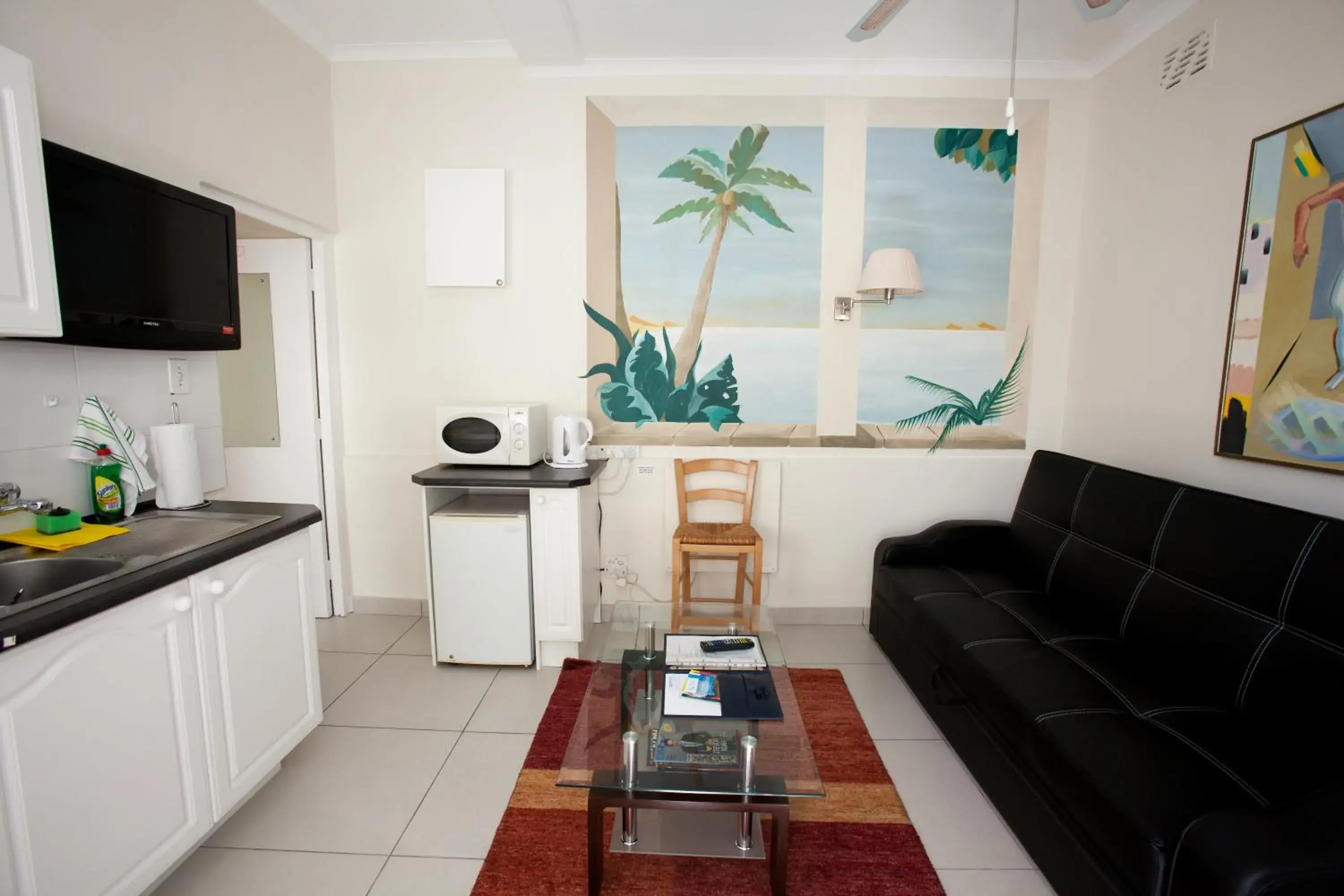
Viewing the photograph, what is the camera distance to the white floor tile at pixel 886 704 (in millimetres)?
2301

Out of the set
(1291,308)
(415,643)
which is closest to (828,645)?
(415,643)

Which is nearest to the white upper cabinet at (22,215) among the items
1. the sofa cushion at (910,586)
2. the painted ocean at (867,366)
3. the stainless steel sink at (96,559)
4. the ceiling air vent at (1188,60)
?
the stainless steel sink at (96,559)

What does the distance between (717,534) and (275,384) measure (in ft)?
7.76

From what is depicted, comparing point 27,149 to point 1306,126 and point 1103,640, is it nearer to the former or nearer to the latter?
point 1103,640

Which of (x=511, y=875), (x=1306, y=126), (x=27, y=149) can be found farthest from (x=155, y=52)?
(x=1306, y=126)

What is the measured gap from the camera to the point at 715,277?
3074 millimetres

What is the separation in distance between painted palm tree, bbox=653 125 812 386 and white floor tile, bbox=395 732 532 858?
2300 millimetres

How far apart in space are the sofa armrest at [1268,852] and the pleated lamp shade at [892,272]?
7.41 feet

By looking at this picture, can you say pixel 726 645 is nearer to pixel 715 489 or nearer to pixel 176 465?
pixel 715 489

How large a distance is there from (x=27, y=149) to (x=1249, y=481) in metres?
3.61

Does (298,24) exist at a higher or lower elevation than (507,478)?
higher

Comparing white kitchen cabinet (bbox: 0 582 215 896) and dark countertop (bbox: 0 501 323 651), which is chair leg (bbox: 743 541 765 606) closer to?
dark countertop (bbox: 0 501 323 651)

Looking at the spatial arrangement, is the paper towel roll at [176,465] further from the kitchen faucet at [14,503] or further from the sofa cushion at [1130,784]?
the sofa cushion at [1130,784]

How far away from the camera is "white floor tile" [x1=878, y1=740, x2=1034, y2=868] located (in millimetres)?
1718
